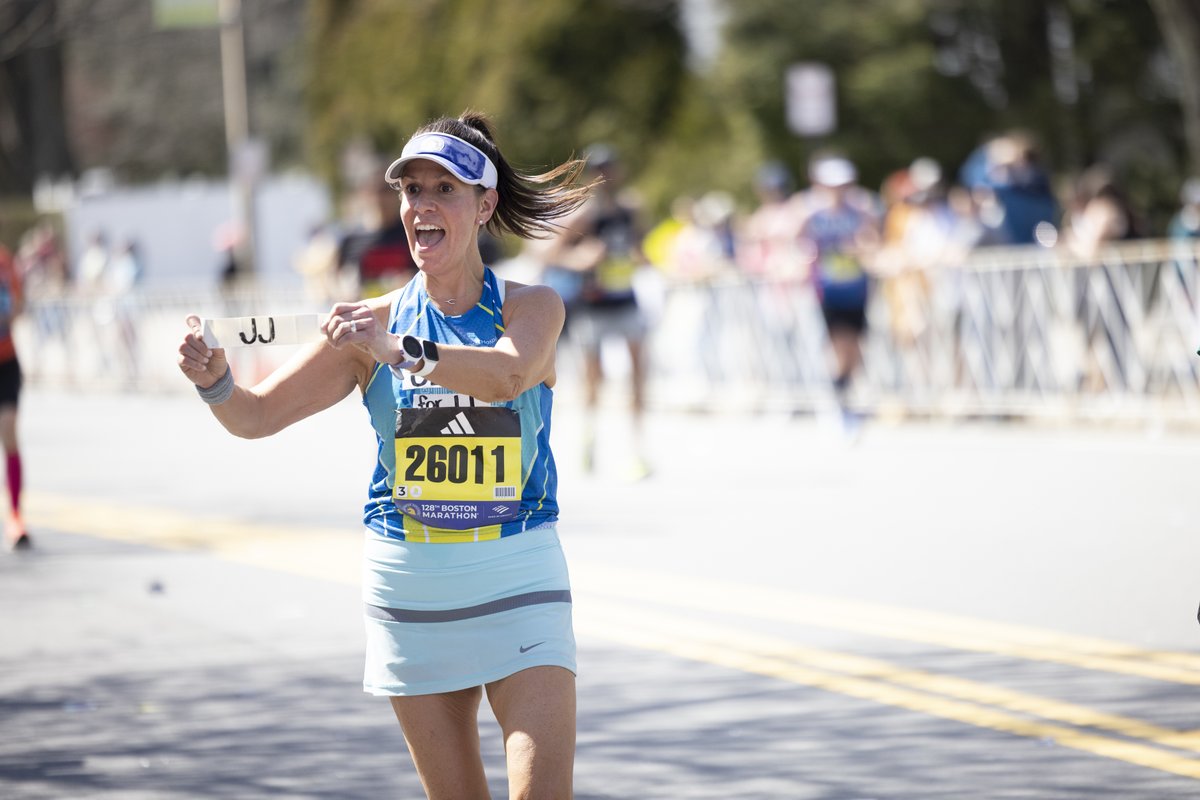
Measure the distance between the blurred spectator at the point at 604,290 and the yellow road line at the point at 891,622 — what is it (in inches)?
142

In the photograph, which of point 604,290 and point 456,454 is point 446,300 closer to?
point 456,454

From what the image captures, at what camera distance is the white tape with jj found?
4.06 metres

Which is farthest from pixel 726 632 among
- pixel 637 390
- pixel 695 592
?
pixel 637 390

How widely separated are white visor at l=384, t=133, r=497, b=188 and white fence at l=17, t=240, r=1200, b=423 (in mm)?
10161

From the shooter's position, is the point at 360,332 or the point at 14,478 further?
the point at 14,478

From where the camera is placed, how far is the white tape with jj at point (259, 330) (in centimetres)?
406

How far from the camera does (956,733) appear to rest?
6.14 m

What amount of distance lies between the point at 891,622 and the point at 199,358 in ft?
14.3

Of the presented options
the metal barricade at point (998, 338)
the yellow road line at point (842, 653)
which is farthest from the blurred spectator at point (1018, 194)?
the yellow road line at point (842, 653)

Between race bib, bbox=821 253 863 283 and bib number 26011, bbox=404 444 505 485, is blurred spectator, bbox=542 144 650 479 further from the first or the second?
bib number 26011, bbox=404 444 505 485

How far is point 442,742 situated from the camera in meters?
4.11

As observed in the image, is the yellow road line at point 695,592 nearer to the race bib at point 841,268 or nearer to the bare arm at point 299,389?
the bare arm at point 299,389

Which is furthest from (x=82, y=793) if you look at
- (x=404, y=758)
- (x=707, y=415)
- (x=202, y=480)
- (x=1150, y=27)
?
(x=1150, y=27)

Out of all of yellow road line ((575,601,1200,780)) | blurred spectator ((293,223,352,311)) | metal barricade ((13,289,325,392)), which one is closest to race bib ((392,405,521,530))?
yellow road line ((575,601,1200,780))
